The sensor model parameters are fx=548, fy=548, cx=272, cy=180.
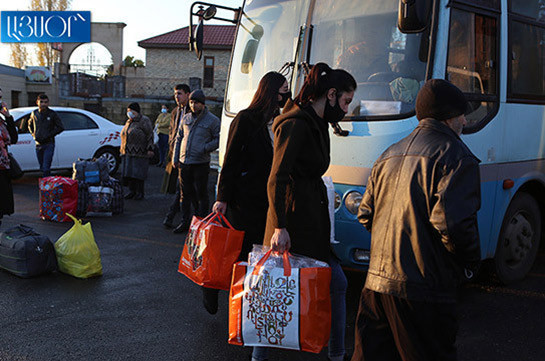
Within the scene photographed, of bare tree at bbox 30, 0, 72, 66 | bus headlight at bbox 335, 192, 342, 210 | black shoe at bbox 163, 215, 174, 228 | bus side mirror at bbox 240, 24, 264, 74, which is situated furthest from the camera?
bare tree at bbox 30, 0, 72, 66

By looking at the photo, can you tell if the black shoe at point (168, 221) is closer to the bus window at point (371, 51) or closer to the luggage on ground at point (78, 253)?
the luggage on ground at point (78, 253)

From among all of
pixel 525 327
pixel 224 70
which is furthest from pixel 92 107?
pixel 525 327

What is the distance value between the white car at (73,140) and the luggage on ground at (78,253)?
6.97 metres

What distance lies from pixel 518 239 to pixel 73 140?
10144mm

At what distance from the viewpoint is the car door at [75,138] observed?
1237 cm

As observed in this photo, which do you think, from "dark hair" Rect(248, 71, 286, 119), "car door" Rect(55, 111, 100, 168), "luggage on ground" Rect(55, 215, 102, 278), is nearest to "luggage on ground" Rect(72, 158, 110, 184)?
"luggage on ground" Rect(55, 215, 102, 278)

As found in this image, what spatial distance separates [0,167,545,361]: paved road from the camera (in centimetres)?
375

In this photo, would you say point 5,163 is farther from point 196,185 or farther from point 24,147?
point 24,147

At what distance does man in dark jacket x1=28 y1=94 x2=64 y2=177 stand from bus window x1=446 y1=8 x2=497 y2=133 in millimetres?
8571

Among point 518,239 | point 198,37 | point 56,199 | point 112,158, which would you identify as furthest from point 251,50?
point 112,158

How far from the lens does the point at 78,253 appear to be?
5.28 metres

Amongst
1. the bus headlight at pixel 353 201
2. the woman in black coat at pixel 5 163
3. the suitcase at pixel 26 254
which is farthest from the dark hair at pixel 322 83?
the woman in black coat at pixel 5 163

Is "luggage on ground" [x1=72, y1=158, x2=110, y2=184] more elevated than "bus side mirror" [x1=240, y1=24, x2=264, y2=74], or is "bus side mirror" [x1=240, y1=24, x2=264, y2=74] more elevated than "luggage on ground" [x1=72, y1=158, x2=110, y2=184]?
"bus side mirror" [x1=240, y1=24, x2=264, y2=74]

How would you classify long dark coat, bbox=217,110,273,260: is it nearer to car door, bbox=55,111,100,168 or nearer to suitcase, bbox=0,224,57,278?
suitcase, bbox=0,224,57,278
